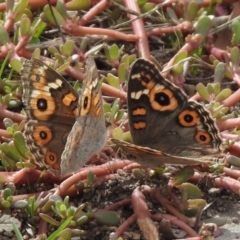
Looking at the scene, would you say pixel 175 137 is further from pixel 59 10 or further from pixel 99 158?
pixel 59 10

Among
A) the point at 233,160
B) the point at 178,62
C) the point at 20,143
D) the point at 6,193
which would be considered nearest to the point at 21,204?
the point at 6,193

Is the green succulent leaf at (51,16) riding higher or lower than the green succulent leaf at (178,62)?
higher

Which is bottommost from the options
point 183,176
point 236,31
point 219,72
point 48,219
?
point 48,219

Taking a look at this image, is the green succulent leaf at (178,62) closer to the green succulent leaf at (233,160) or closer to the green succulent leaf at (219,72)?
the green succulent leaf at (219,72)

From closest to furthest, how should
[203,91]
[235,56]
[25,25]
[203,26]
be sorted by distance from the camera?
[203,91], [25,25], [235,56], [203,26]

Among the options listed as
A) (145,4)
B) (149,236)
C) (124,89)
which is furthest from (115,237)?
(145,4)

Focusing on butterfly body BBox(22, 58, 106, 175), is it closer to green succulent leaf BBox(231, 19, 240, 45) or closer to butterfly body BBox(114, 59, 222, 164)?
butterfly body BBox(114, 59, 222, 164)

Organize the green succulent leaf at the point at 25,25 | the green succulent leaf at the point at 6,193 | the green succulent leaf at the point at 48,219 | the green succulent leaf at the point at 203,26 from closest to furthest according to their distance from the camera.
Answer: the green succulent leaf at the point at 48,219, the green succulent leaf at the point at 6,193, the green succulent leaf at the point at 25,25, the green succulent leaf at the point at 203,26

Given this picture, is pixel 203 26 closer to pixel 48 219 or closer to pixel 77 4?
pixel 77 4

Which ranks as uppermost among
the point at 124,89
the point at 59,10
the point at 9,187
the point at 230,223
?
the point at 59,10

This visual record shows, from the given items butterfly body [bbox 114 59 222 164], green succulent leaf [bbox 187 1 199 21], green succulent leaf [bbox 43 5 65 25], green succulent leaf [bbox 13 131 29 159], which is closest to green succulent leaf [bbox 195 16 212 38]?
green succulent leaf [bbox 187 1 199 21]

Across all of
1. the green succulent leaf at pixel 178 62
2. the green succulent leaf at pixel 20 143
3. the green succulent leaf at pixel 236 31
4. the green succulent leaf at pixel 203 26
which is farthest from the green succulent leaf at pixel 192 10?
the green succulent leaf at pixel 20 143
